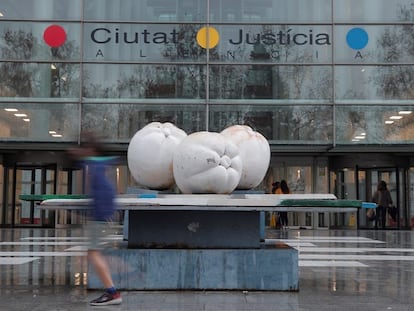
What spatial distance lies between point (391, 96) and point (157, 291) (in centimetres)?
1605

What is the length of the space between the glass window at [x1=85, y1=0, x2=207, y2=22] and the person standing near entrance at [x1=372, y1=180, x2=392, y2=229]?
8831 millimetres

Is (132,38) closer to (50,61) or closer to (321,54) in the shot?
(50,61)

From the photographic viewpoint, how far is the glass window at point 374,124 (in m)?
21.0

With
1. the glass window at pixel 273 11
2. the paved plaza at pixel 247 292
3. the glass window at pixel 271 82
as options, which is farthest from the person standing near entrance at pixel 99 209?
the glass window at pixel 273 11

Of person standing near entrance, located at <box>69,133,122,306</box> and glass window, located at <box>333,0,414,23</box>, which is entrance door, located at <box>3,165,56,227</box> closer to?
glass window, located at <box>333,0,414,23</box>

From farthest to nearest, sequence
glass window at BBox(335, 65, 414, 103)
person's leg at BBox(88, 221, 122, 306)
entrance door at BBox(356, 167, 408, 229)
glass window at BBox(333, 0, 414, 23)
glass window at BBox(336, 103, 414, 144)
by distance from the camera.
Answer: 1. entrance door at BBox(356, 167, 408, 229)
2. glass window at BBox(333, 0, 414, 23)
3. glass window at BBox(335, 65, 414, 103)
4. glass window at BBox(336, 103, 414, 144)
5. person's leg at BBox(88, 221, 122, 306)

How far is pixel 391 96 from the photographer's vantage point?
69.9ft

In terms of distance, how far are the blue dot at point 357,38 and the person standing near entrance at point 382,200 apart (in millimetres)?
4948

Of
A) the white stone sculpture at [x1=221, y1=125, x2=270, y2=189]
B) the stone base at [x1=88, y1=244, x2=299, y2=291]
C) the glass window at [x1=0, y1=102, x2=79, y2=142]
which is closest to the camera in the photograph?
the stone base at [x1=88, y1=244, x2=299, y2=291]

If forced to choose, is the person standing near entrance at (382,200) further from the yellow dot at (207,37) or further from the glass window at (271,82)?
the yellow dot at (207,37)

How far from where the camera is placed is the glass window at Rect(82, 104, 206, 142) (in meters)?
21.1

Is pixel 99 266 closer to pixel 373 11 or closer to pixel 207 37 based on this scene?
pixel 207 37

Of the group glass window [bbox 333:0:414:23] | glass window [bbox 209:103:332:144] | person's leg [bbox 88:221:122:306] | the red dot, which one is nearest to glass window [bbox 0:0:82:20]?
the red dot

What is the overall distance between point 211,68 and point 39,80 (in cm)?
599
